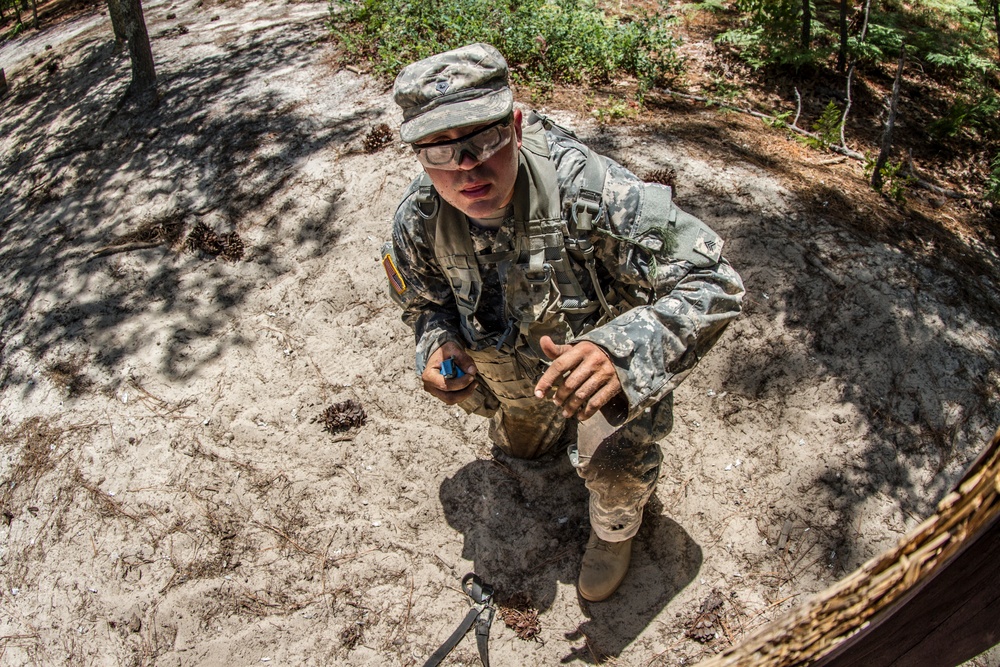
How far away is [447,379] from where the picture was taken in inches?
126

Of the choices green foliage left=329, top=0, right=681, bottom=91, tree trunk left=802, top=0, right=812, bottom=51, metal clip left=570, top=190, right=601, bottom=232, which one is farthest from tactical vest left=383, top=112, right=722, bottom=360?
tree trunk left=802, top=0, right=812, bottom=51

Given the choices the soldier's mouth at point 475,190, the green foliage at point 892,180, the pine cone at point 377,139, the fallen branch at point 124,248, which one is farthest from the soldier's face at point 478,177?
the fallen branch at point 124,248

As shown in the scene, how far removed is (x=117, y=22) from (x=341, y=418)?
757 centimetres

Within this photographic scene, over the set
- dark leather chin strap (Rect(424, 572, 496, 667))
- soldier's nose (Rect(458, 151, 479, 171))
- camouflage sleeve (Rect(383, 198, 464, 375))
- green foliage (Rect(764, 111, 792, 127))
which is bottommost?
dark leather chin strap (Rect(424, 572, 496, 667))

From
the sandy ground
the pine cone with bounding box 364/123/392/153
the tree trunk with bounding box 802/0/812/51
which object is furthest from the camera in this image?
the tree trunk with bounding box 802/0/812/51

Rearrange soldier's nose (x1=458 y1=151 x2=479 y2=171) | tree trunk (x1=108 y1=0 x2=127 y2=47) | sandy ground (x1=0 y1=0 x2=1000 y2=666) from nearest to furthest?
soldier's nose (x1=458 y1=151 x2=479 y2=171)
sandy ground (x1=0 y1=0 x2=1000 y2=666)
tree trunk (x1=108 y1=0 x2=127 y2=47)

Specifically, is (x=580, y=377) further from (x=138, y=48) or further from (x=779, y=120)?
(x=138, y=48)

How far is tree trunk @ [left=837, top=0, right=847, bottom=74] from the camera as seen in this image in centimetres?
655

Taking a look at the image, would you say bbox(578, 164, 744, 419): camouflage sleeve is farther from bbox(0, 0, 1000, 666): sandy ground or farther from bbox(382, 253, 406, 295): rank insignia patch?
bbox(0, 0, 1000, 666): sandy ground

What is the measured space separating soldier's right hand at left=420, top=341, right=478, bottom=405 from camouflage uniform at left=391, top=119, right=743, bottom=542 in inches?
3.2

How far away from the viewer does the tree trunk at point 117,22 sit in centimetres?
890

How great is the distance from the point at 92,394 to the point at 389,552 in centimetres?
258

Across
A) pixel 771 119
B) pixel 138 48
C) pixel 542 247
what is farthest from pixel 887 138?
pixel 138 48

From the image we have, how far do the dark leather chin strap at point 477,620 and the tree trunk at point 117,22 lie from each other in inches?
332
